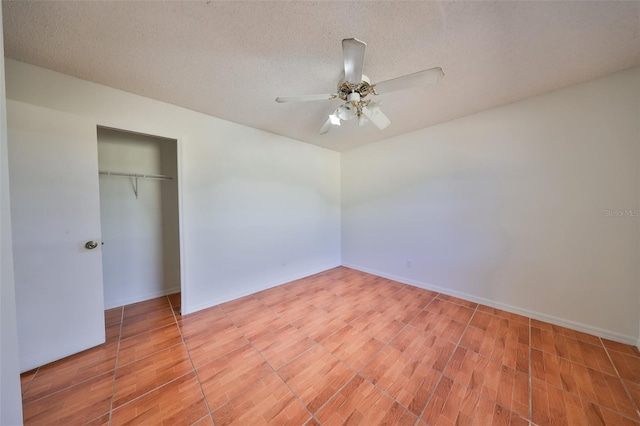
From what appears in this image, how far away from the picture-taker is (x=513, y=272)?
2.36 metres

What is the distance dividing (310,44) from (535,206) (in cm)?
274

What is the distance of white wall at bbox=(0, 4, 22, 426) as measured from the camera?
817mm

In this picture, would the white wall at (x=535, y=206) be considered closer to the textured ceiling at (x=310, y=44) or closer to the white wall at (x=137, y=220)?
the textured ceiling at (x=310, y=44)

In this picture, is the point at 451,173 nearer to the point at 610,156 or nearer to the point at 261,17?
the point at 610,156

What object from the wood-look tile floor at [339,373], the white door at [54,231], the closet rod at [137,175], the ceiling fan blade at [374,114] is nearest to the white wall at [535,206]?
the wood-look tile floor at [339,373]

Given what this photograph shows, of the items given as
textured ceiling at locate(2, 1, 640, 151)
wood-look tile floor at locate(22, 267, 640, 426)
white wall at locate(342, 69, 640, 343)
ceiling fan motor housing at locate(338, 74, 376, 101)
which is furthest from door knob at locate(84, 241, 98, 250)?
white wall at locate(342, 69, 640, 343)

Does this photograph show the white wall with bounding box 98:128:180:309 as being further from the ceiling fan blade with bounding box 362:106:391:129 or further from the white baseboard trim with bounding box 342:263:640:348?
the white baseboard trim with bounding box 342:263:640:348

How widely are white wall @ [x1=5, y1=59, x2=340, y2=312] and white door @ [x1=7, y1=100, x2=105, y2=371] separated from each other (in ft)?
1.00

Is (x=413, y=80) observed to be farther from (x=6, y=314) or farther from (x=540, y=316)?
(x=540, y=316)

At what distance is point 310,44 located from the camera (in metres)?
1.45

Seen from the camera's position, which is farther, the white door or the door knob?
the door knob

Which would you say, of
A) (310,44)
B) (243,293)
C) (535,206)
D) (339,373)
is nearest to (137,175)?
(243,293)

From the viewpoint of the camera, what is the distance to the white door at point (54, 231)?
156 cm

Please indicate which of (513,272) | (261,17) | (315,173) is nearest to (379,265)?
(513,272)
